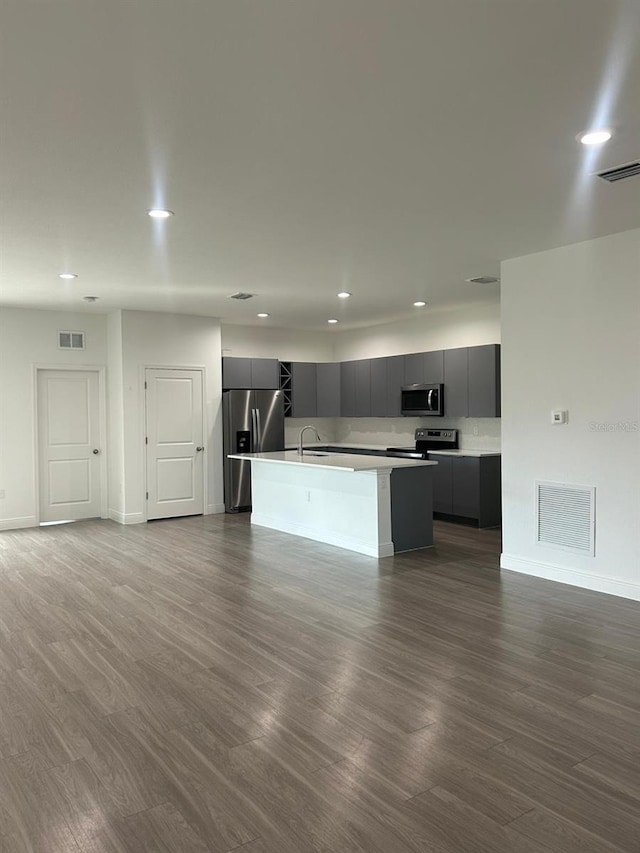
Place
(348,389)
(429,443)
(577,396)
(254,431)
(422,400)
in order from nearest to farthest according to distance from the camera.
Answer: (577,396) < (422,400) < (429,443) < (254,431) < (348,389)

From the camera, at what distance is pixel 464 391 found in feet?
26.3

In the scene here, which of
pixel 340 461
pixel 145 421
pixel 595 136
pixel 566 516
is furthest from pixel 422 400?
pixel 595 136

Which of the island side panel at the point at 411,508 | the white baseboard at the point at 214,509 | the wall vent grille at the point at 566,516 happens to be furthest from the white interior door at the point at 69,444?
the wall vent grille at the point at 566,516

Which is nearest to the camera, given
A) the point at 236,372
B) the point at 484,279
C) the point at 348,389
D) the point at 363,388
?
the point at 484,279

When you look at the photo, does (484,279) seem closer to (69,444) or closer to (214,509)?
(214,509)

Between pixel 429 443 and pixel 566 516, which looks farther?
pixel 429 443

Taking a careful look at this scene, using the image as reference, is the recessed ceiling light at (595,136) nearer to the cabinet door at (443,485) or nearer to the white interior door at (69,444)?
the cabinet door at (443,485)

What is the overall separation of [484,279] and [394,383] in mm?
3009

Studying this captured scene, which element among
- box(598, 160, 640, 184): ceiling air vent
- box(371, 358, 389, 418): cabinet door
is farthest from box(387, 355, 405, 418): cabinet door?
box(598, 160, 640, 184): ceiling air vent

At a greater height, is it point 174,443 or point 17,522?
point 174,443

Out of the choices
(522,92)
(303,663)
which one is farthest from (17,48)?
(303,663)

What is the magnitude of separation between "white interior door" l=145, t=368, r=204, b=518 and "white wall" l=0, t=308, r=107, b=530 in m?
1.32

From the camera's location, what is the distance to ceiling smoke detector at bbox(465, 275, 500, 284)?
20.5 ft

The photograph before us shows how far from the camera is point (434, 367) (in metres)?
8.48
